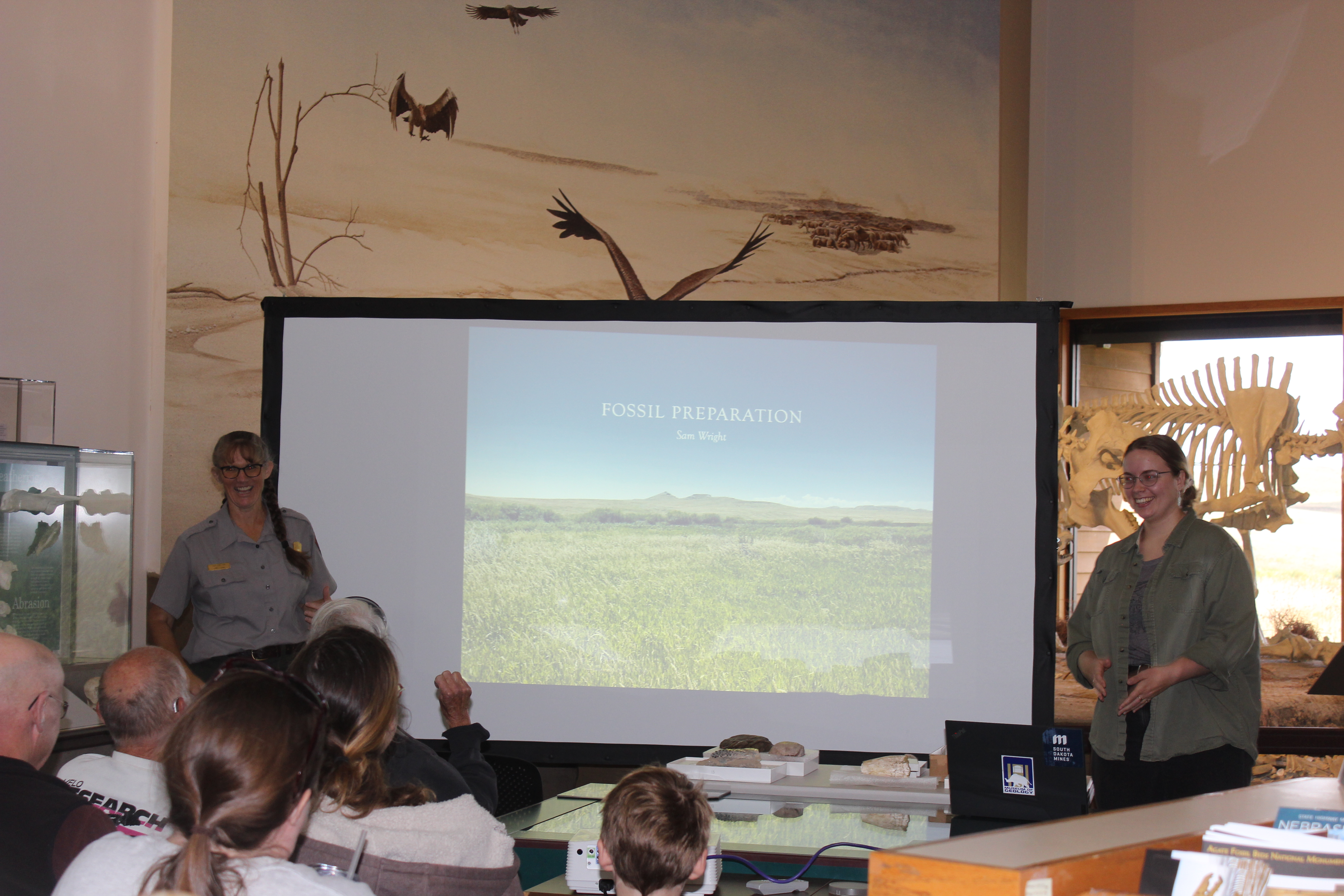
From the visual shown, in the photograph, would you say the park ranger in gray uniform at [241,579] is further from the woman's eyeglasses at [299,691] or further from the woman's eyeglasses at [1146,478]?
the woman's eyeglasses at [1146,478]

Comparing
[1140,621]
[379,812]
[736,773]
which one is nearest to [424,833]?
[379,812]

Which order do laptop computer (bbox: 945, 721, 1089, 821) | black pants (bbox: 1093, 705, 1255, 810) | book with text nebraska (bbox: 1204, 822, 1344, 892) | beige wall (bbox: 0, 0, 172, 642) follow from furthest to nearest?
beige wall (bbox: 0, 0, 172, 642)
black pants (bbox: 1093, 705, 1255, 810)
laptop computer (bbox: 945, 721, 1089, 821)
book with text nebraska (bbox: 1204, 822, 1344, 892)

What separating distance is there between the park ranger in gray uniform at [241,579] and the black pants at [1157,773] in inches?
96.8

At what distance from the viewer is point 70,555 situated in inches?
131

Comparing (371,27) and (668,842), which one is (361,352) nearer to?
(371,27)

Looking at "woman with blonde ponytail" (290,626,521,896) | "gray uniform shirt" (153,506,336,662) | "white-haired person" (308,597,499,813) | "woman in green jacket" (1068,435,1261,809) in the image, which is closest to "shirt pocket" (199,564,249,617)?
"gray uniform shirt" (153,506,336,662)

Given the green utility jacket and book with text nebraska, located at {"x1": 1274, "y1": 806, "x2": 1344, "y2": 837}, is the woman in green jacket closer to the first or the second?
the green utility jacket

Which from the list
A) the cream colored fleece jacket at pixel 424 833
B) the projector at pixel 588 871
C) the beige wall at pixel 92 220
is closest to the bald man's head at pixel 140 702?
the cream colored fleece jacket at pixel 424 833

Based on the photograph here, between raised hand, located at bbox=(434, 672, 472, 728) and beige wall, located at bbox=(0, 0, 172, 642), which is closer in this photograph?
raised hand, located at bbox=(434, 672, 472, 728)

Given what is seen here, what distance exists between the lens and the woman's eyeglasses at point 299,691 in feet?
4.07

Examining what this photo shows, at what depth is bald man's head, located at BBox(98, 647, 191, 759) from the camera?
2020mm

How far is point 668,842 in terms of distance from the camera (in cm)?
172

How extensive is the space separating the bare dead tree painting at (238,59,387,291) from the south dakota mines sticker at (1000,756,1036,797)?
351 cm

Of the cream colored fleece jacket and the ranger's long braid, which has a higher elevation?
the ranger's long braid
